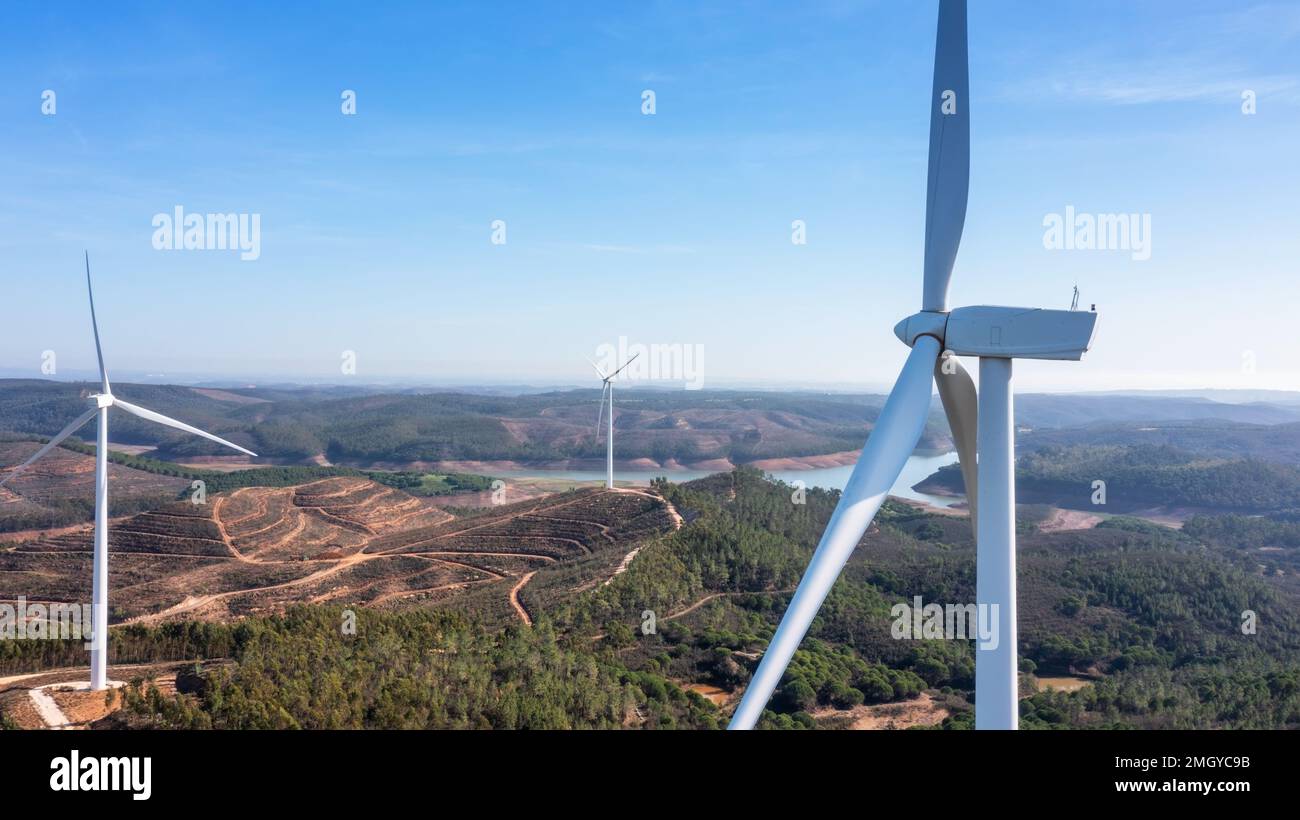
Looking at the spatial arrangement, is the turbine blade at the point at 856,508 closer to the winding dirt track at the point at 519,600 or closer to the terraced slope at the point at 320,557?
the winding dirt track at the point at 519,600

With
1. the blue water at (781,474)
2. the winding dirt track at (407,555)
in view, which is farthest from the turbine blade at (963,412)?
the blue water at (781,474)

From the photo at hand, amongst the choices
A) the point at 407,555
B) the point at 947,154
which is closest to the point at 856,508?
the point at 947,154

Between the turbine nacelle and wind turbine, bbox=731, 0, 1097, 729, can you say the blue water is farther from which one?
the turbine nacelle

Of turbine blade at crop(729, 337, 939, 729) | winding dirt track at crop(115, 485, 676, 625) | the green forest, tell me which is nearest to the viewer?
turbine blade at crop(729, 337, 939, 729)

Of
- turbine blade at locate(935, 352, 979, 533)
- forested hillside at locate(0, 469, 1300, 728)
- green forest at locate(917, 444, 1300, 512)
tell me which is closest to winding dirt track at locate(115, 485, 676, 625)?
forested hillside at locate(0, 469, 1300, 728)

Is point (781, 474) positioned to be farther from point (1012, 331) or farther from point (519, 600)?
point (1012, 331)

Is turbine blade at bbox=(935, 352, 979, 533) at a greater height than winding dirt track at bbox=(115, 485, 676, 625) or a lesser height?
greater

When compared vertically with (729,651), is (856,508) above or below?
above
